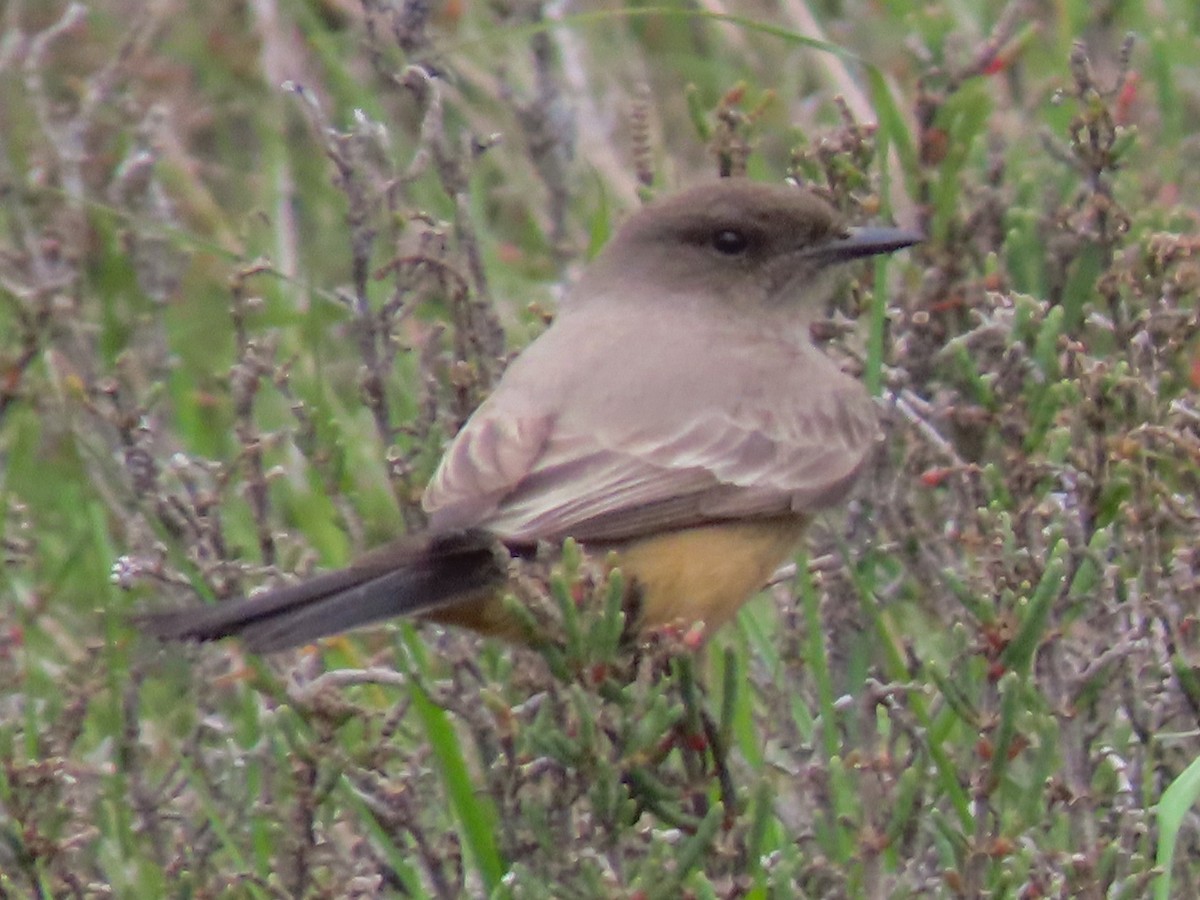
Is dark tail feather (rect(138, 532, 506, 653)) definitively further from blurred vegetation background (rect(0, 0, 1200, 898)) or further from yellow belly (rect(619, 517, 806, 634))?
yellow belly (rect(619, 517, 806, 634))

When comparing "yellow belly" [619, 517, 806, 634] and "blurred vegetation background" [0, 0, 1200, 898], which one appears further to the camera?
"yellow belly" [619, 517, 806, 634]

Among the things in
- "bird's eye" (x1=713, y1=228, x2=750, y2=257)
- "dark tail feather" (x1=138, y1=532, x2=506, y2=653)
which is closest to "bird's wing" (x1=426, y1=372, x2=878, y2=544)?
"dark tail feather" (x1=138, y1=532, x2=506, y2=653)

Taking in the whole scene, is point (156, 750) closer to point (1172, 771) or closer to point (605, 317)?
point (605, 317)

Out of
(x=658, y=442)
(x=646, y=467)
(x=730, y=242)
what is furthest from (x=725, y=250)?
(x=646, y=467)

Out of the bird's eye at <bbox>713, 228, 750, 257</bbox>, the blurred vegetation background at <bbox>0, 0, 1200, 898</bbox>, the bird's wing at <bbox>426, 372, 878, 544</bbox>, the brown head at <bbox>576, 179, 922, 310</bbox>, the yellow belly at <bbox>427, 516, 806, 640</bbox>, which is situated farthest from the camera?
the bird's eye at <bbox>713, 228, 750, 257</bbox>

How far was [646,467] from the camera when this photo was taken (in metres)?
3.93

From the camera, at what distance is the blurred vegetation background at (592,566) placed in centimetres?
315

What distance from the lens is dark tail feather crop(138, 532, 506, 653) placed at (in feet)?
10.5

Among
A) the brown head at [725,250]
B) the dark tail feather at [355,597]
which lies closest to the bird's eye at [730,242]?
the brown head at [725,250]

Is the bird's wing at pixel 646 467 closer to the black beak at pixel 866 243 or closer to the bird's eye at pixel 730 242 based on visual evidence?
the black beak at pixel 866 243

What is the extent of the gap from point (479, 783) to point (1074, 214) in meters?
1.65

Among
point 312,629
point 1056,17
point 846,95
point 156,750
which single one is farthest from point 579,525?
point 1056,17

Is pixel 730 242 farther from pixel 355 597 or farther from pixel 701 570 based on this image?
pixel 355 597

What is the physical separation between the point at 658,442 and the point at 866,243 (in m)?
0.73
